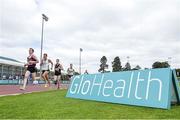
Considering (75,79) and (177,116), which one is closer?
(177,116)

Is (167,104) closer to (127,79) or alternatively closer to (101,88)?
(127,79)

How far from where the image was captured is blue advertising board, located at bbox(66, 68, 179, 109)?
6.38m

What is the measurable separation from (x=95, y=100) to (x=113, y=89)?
24.5 inches

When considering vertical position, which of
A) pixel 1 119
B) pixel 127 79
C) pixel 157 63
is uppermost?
pixel 157 63

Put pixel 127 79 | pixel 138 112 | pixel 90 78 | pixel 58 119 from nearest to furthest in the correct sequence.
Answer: pixel 58 119
pixel 138 112
pixel 127 79
pixel 90 78

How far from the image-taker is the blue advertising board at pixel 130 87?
6.38 m

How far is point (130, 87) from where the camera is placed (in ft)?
24.0

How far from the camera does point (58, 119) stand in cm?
491

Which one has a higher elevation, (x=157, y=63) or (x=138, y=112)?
(x=157, y=63)

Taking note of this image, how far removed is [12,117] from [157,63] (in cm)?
12718

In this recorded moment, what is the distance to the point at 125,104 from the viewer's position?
278 inches

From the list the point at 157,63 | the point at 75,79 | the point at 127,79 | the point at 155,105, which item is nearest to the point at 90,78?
the point at 75,79

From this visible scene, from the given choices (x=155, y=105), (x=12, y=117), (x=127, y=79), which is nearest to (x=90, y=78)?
(x=127, y=79)

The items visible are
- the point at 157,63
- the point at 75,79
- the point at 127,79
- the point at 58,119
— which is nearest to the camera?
the point at 58,119
